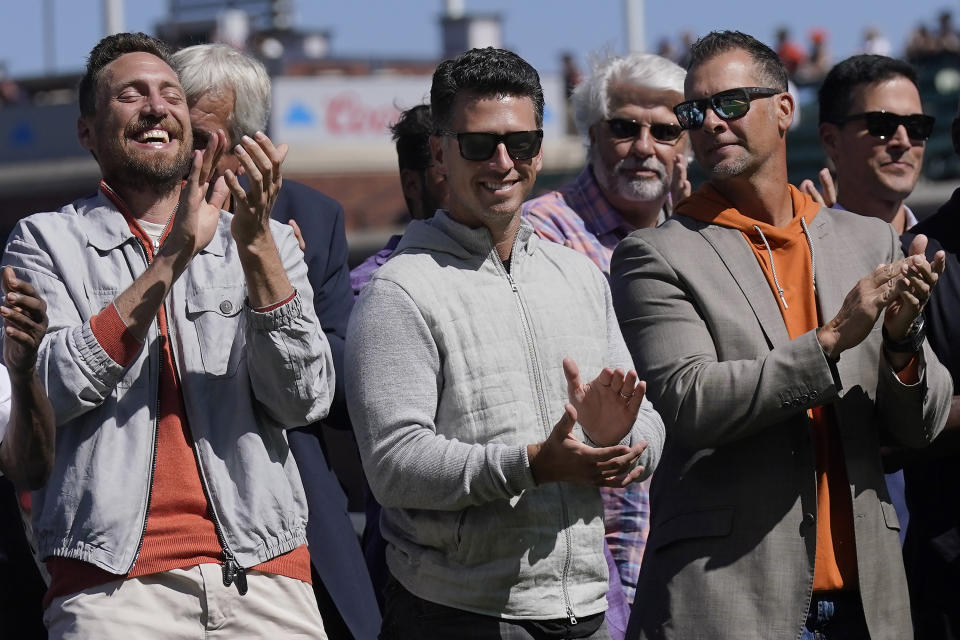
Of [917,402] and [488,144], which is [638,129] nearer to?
[488,144]

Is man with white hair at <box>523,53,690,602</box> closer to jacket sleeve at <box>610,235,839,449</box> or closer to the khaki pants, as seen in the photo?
jacket sleeve at <box>610,235,839,449</box>

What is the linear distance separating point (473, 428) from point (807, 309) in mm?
974

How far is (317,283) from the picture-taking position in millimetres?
4500

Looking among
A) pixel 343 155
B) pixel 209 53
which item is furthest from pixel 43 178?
pixel 209 53

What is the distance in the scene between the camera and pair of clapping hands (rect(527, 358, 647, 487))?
3.29 m

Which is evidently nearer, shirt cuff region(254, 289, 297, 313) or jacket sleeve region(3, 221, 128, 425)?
jacket sleeve region(3, 221, 128, 425)

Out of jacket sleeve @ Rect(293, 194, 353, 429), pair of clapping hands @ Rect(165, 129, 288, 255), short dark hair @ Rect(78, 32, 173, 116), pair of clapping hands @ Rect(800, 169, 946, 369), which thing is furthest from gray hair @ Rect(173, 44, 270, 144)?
pair of clapping hands @ Rect(800, 169, 946, 369)

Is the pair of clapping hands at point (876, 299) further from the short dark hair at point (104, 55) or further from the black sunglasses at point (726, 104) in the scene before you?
the short dark hair at point (104, 55)

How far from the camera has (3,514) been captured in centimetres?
441

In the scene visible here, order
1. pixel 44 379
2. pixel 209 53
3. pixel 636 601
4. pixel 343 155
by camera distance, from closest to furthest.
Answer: pixel 44 379 < pixel 636 601 < pixel 209 53 < pixel 343 155

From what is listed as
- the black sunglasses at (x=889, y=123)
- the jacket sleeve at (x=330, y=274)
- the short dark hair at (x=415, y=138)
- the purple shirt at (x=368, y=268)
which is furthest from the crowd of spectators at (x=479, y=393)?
the short dark hair at (x=415, y=138)

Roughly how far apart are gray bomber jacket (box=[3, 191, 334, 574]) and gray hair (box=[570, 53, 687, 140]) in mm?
1909

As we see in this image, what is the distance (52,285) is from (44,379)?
0.26 meters

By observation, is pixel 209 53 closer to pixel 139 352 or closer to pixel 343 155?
pixel 139 352
